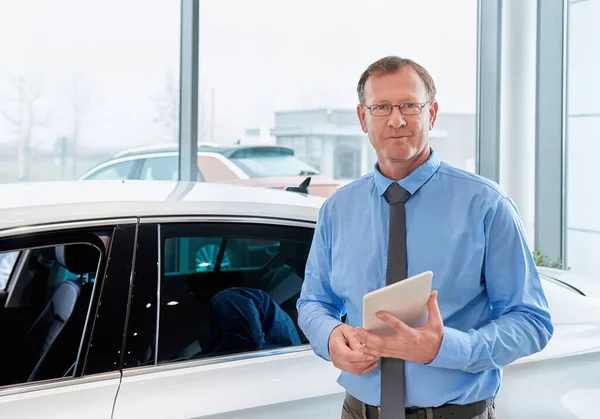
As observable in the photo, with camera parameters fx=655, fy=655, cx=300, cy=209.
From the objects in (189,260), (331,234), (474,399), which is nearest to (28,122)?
(189,260)

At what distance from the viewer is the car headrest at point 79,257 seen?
5.55 ft

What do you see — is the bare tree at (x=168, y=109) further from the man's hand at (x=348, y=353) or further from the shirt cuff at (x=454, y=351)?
the shirt cuff at (x=454, y=351)

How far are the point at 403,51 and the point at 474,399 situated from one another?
13.7 feet

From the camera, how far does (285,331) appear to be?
1.84 m

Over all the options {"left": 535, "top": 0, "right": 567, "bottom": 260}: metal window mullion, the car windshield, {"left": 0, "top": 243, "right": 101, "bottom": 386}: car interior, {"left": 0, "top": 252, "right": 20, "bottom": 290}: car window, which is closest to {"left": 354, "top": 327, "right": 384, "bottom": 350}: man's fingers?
{"left": 0, "top": 243, "right": 101, "bottom": 386}: car interior

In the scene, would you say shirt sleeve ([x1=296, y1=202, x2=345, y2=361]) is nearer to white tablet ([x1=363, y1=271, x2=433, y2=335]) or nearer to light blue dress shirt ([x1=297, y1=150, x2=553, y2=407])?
light blue dress shirt ([x1=297, y1=150, x2=553, y2=407])

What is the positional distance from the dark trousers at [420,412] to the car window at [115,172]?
323 centimetres

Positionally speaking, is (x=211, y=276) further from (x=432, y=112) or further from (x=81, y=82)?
(x=81, y=82)

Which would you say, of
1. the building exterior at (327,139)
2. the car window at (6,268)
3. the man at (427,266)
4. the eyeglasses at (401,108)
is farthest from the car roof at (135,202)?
the building exterior at (327,139)

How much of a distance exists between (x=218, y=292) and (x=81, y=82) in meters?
2.78

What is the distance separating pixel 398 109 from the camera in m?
1.39

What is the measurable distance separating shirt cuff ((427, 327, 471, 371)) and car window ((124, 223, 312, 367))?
0.64m

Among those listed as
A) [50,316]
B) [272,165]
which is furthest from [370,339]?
[272,165]

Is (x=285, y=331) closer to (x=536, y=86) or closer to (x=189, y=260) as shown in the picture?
(x=189, y=260)
